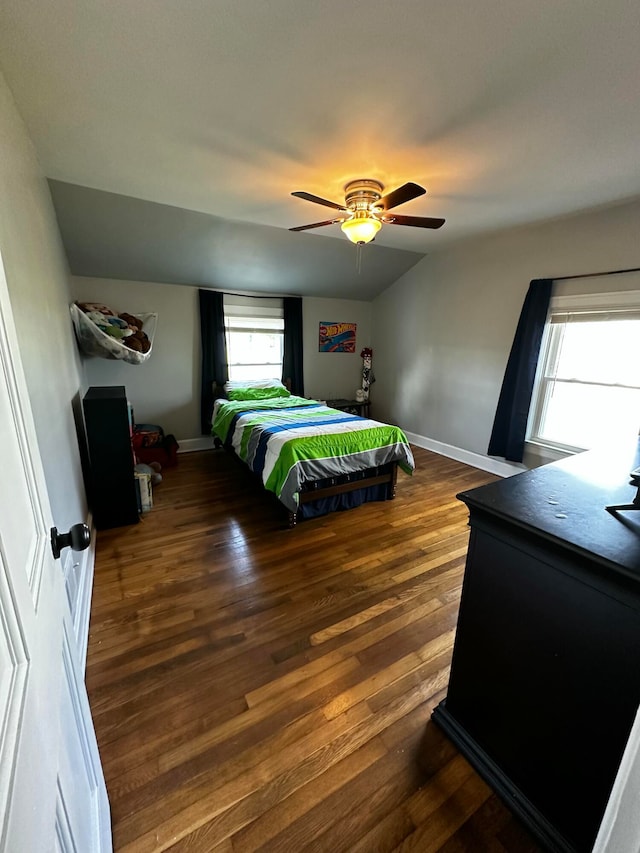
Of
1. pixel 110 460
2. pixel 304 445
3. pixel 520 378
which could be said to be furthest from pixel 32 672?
pixel 520 378

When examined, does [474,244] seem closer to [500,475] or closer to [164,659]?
[500,475]

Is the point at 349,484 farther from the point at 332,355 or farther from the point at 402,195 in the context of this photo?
the point at 332,355

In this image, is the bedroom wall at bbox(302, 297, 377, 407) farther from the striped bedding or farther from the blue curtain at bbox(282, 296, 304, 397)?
the striped bedding

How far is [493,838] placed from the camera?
1.08m

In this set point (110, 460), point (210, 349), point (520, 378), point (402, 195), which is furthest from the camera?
point (210, 349)

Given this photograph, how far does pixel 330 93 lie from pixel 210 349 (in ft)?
10.7

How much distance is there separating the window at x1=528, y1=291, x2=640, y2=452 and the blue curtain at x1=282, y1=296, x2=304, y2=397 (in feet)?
9.60

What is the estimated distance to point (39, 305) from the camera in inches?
71.1

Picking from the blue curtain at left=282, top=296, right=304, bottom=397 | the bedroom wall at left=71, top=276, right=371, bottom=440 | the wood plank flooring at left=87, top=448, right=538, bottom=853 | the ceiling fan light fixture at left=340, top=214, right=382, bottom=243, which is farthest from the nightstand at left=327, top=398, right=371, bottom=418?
the ceiling fan light fixture at left=340, top=214, right=382, bottom=243

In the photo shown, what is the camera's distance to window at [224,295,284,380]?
462 cm

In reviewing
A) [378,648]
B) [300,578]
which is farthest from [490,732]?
[300,578]

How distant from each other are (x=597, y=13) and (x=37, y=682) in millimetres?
2270

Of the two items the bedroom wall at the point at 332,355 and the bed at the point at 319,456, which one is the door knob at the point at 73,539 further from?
the bedroom wall at the point at 332,355

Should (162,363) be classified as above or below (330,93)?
below
